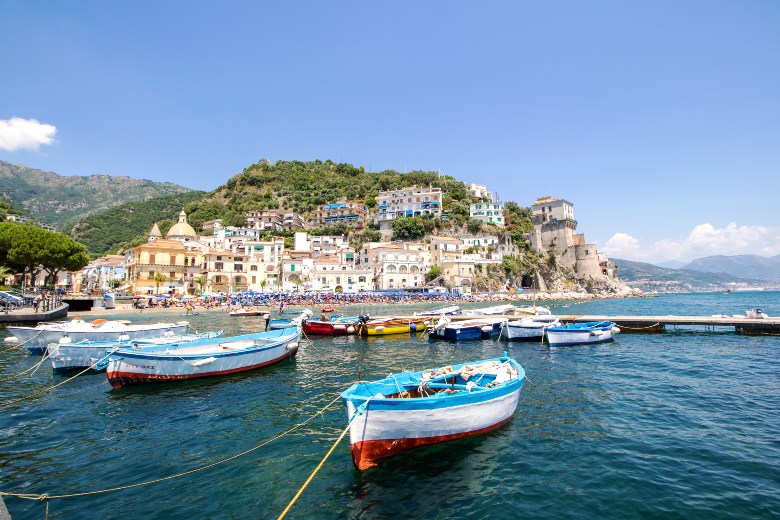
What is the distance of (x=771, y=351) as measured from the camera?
68.1 ft

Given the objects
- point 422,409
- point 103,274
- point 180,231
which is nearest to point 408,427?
point 422,409

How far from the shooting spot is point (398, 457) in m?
8.12

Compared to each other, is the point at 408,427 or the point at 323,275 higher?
the point at 323,275

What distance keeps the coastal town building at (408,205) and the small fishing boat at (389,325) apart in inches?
2593

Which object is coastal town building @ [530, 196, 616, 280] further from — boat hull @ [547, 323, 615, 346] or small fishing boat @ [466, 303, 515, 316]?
boat hull @ [547, 323, 615, 346]

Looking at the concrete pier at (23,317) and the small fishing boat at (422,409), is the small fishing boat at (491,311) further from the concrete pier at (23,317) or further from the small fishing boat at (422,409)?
the concrete pier at (23,317)

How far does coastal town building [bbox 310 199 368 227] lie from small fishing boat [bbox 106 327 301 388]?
269 feet

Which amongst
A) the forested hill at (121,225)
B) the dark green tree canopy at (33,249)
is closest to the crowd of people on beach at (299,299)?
the dark green tree canopy at (33,249)

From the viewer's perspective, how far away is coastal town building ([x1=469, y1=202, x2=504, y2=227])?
98500mm

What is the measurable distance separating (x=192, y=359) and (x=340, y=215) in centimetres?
8687

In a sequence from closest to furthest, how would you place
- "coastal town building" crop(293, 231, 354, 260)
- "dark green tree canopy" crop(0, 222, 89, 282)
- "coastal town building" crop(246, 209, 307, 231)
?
"dark green tree canopy" crop(0, 222, 89, 282), "coastal town building" crop(293, 231, 354, 260), "coastal town building" crop(246, 209, 307, 231)

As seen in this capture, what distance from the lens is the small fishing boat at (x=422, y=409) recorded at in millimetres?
7516

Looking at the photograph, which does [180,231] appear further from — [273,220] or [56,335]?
[56,335]

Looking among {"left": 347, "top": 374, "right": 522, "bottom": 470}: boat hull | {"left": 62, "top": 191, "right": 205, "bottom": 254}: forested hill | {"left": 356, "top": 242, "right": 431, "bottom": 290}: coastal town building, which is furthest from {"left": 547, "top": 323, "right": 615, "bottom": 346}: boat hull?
{"left": 62, "top": 191, "right": 205, "bottom": 254}: forested hill
